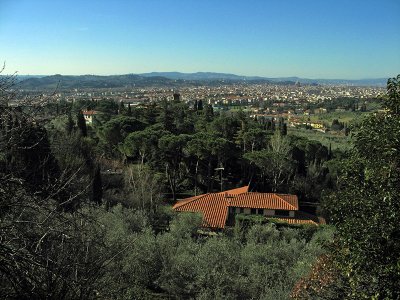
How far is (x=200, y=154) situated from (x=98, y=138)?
37.2ft

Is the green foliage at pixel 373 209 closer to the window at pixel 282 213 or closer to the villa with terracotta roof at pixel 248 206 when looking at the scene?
the villa with terracotta roof at pixel 248 206

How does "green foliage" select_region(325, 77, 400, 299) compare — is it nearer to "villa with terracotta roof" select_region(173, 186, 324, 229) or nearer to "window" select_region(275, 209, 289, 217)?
"villa with terracotta roof" select_region(173, 186, 324, 229)

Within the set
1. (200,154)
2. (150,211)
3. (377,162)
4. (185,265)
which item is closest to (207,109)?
(200,154)

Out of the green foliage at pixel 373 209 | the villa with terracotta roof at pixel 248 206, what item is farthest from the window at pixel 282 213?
the green foliage at pixel 373 209

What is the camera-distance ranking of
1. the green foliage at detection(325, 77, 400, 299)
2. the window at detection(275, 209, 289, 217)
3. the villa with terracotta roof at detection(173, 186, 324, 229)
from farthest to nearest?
the window at detection(275, 209, 289, 217) → the villa with terracotta roof at detection(173, 186, 324, 229) → the green foliage at detection(325, 77, 400, 299)

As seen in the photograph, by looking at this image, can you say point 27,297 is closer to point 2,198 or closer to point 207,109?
point 2,198

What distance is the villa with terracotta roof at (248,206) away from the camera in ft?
70.5

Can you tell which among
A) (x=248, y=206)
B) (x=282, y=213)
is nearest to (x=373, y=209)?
(x=248, y=206)

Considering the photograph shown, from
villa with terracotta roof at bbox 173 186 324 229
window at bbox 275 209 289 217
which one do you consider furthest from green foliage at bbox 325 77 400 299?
window at bbox 275 209 289 217

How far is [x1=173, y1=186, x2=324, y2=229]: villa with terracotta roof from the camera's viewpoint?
70.5 feet

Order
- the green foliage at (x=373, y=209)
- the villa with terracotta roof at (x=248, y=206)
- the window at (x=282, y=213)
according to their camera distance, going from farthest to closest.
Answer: the window at (x=282, y=213) → the villa with terracotta roof at (x=248, y=206) → the green foliage at (x=373, y=209)

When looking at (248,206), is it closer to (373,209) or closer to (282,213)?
(282,213)

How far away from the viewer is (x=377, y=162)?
207 inches

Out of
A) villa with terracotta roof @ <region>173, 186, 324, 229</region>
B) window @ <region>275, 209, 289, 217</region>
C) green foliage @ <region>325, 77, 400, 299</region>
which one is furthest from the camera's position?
window @ <region>275, 209, 289, 217</region>
